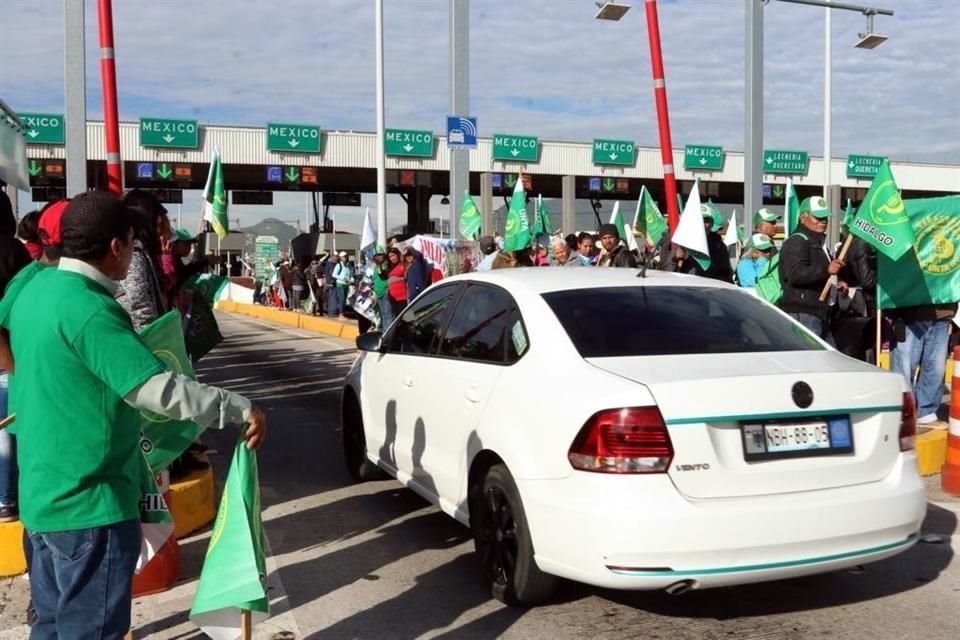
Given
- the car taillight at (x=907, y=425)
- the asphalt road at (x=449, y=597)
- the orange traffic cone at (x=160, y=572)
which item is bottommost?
the asphalt road at (x=449, y=597)

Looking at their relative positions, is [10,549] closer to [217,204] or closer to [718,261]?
[718,261]

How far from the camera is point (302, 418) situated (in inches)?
389

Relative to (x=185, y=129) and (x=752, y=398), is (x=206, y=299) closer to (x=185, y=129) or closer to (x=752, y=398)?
(x=752, y=398)

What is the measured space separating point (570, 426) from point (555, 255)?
7150 millimetres

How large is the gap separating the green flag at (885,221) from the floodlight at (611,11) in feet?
17.4

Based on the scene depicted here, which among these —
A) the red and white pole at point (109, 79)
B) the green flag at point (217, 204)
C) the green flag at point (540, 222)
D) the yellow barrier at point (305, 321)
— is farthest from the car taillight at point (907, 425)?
the yellow barrier at point (305, 321)

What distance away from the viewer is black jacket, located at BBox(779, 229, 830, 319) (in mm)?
8109

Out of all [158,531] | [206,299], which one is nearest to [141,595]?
[158,531]

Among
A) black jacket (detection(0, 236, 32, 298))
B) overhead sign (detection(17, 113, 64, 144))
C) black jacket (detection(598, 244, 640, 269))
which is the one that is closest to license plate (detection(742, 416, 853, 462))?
black jacket (detection(0, 236, 32, 298))

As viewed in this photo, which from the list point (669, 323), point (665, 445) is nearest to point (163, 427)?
point (665, 445)

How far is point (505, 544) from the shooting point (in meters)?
4.46

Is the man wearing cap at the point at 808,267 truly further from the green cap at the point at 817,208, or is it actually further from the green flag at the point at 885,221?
the green flag at the point at 885,221

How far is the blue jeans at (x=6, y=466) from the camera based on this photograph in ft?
16.8

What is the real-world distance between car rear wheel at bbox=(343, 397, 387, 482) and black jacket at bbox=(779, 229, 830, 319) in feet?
12.2
